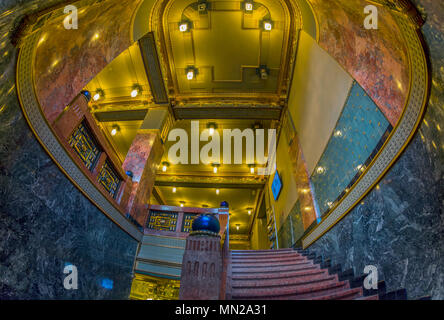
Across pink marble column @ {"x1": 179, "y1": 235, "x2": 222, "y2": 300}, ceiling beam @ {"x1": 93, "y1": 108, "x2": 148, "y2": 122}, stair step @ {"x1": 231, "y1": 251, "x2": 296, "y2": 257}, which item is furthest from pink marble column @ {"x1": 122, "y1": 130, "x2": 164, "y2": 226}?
pink marble column @ {"x1": 179, "y1": 235, "x2": 222, "y2": 300}

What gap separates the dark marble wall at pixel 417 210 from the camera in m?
2.35

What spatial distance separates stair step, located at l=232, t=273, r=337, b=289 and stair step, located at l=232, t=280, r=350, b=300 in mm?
107

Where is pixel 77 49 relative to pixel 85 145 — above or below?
above

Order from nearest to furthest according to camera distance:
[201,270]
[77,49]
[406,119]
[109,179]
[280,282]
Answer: [201,270], [406,119], [280,282], [77,49], [109,179]

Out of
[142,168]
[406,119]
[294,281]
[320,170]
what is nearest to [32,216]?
[294,281]

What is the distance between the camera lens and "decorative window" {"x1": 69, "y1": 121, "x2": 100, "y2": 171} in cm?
449

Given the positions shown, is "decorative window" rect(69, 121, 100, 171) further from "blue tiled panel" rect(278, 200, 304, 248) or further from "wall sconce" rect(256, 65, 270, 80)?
"wall sconce" rect(256, 65, 270, 80)

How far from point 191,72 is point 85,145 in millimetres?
4957

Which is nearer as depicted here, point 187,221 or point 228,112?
point 187,221

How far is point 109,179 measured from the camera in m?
5.66

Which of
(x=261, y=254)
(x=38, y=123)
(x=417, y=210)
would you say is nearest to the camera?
(x=417, y=210)

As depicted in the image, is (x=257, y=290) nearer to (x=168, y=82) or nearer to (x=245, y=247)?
(x=168, y=82)

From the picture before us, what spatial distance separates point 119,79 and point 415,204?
943 cm

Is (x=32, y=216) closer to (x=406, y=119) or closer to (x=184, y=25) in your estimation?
(x=406, y=119)
